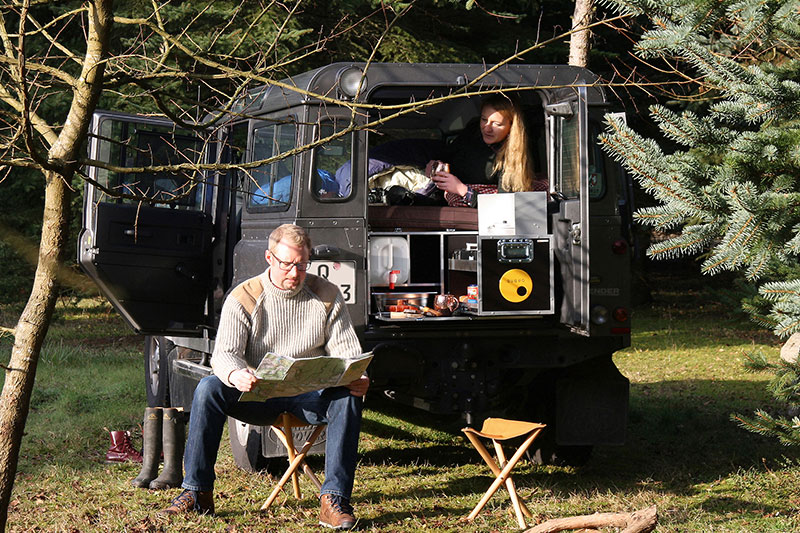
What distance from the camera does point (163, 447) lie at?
21.2 feet

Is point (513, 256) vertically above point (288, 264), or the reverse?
point (513, 256)

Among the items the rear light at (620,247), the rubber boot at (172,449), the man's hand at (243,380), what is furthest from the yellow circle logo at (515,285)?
the rubber boot at (172,449)

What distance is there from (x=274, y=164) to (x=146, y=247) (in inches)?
54.4

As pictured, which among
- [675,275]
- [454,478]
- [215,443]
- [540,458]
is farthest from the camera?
[675,275]

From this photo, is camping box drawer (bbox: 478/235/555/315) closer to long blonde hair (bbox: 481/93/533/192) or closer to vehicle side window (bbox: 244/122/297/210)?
long blonde hair (bbox: 481/93/533/192)

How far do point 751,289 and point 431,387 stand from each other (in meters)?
2.06

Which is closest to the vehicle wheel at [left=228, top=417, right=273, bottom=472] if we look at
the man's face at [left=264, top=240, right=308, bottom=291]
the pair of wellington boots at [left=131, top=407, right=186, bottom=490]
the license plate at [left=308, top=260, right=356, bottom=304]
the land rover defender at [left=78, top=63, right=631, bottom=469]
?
the land rover defender at [left=78, top=63, right=631, bottom=469]

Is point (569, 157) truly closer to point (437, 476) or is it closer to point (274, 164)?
point (274, 164)

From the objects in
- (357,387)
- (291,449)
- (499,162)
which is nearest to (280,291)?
(357,387)

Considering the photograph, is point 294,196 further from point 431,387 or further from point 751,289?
point 751,289

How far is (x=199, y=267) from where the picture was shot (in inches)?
309

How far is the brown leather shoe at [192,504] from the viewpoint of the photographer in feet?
17.6

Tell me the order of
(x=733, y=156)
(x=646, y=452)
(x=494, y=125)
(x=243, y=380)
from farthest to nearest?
(x=646, y=452), (x=494, y=125), (x=243, y=380), (x=733, y=156)

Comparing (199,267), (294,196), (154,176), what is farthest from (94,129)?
(294,196)
